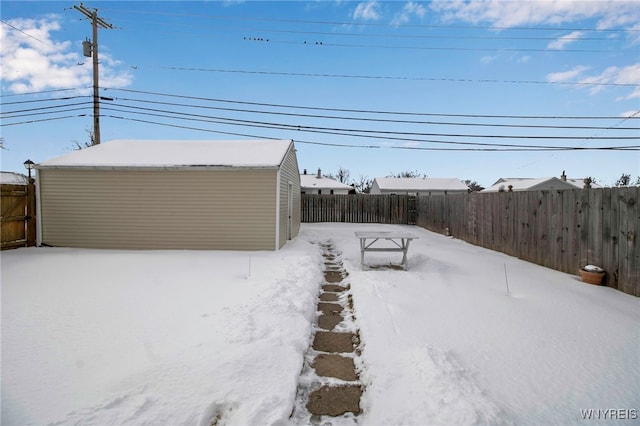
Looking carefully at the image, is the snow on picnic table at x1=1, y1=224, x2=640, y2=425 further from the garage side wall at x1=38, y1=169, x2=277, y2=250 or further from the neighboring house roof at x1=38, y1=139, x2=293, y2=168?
the neighboring house roof at x1=38, y1=139, x2=293, y2=168

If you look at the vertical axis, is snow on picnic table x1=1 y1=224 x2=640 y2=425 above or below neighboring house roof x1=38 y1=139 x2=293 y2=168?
below

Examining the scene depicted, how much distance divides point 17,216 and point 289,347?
33.4 feet

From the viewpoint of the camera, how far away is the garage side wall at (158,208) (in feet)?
28.4

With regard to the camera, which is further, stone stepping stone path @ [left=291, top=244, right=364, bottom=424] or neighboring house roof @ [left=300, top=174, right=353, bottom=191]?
neighboring house roof @ [left=300, top=174, right=353, bottom=191]

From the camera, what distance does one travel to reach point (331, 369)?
2.85 meters

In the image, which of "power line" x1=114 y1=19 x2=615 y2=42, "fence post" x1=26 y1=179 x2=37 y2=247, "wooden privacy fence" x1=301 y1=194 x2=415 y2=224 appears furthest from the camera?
"wooden privacy fence" x1=301 y1=194 x2=415 y2=224

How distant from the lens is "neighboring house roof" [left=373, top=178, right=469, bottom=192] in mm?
34188

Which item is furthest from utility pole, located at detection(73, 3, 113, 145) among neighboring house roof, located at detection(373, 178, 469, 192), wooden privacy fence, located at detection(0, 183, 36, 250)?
neighboring house roof, located at detection(373, 178, 469, 192)

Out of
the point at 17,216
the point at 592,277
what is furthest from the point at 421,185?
the point at 17,216

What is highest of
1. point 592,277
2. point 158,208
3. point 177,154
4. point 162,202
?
point 177,154

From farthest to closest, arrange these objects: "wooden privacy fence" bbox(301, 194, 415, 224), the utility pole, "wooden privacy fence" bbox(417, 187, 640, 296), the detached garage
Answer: "wooden privacy fence" bbox(301, 194, 415, 224)
the utility pole
the detached garage
"wooden privacy fence" bbox(417, 187, 640, 296)

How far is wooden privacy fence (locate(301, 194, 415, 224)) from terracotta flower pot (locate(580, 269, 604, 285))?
12.8 metres

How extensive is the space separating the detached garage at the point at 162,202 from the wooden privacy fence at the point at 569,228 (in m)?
6.12

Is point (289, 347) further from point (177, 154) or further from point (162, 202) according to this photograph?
point (177, 154)
